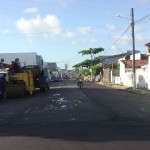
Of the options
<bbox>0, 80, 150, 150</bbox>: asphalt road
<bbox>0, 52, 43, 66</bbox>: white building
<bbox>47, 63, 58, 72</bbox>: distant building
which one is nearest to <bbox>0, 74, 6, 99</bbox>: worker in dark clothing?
<bbox>0, 80, 150, 150</bbox>: asphalt road

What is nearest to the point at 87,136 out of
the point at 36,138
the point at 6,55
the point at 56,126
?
the point at 36,138

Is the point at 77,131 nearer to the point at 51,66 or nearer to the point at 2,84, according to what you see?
the point at 2,84

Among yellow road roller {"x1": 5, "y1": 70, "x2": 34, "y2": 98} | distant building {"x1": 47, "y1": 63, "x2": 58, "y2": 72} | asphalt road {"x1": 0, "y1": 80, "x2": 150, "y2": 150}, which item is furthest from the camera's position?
distant building {"x1": 47, "y1": 63, "x2": 58, "y2": 72}

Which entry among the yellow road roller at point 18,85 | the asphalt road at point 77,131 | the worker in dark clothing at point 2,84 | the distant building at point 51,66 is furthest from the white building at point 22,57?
the asphalt road at point 77,131

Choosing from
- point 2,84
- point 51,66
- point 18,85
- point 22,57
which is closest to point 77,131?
point 2,84

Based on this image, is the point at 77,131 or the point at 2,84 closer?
the point at 77,131

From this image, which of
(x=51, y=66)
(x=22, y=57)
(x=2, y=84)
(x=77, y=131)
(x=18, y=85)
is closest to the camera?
(x=77, y=131)

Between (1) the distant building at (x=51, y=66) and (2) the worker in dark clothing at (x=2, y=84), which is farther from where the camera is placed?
(1) the distant building at (x=51, y=66)

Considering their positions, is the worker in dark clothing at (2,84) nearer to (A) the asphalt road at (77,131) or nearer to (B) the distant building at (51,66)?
(A) the asphalt road at (77,131)

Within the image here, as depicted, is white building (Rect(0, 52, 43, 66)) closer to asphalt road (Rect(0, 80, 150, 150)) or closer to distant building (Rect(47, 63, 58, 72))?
distant building (Rect(47, 63, 58, 72))

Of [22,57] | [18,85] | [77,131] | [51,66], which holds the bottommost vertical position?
[77,131]

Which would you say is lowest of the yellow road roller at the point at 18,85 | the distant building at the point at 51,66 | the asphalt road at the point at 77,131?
the asphalt road at the point at 77,131

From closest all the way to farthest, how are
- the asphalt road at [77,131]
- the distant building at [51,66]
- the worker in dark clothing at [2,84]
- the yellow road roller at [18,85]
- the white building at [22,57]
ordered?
the asphalt road at [77,131] → the worker in dark clothing at [2,84] → the yellow road roller at [18,85] → the white building at [22,57] → the distant building at [51,66]

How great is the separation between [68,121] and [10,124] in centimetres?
206
